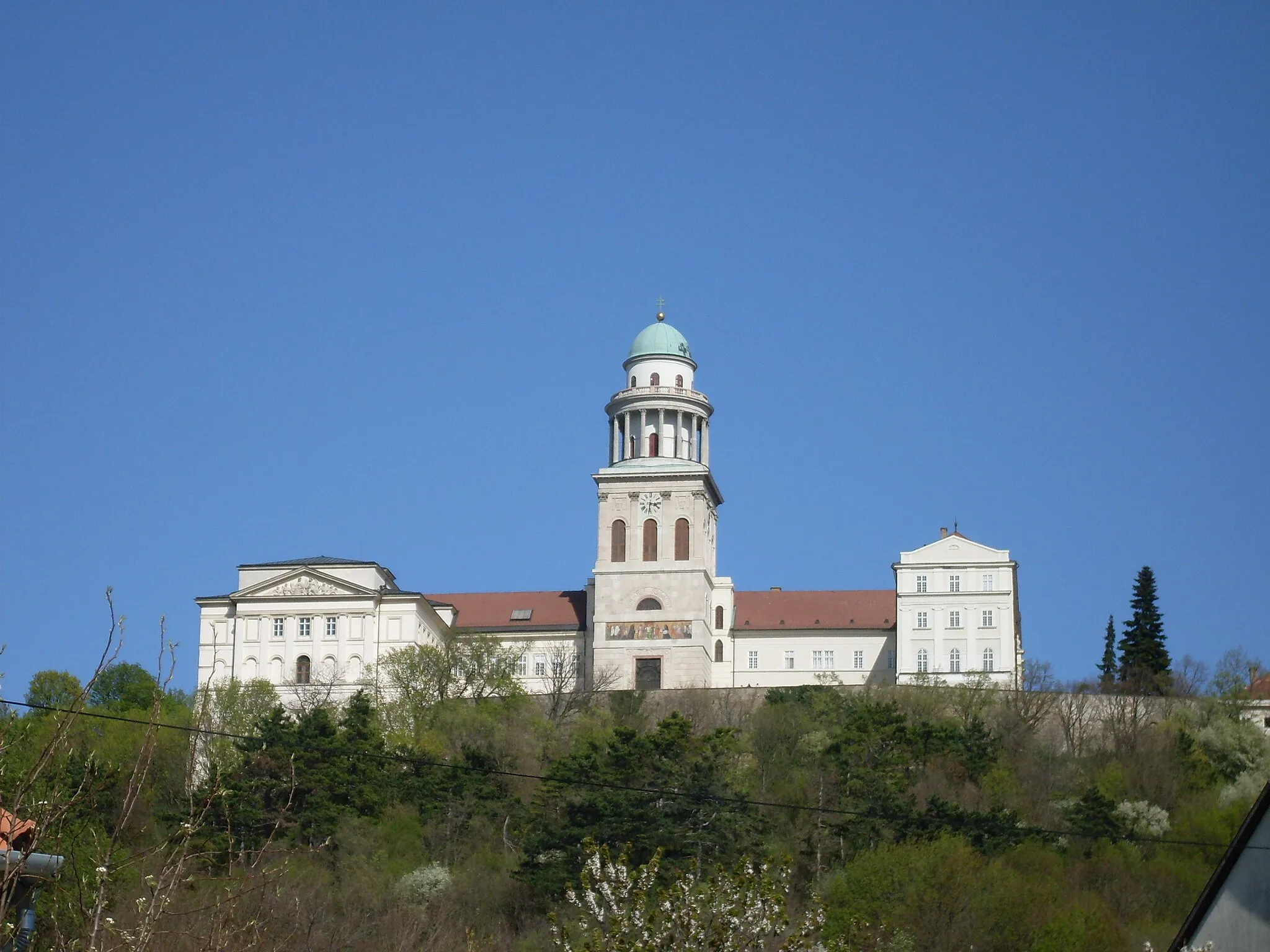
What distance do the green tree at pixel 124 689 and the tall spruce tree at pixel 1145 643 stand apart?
40062mm

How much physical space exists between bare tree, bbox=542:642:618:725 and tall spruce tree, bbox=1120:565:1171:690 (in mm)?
21061

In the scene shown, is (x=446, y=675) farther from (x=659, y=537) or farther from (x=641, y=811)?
(x=641, y=811)

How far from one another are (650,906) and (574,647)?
4681 centimetres

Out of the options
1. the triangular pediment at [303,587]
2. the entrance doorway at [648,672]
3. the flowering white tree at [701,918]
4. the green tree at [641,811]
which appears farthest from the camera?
the triangular pediment at [303,587]

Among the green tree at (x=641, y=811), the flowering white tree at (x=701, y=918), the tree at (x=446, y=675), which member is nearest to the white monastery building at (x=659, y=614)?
the tree at (x=446, y=675)

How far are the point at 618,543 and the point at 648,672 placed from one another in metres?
6.06

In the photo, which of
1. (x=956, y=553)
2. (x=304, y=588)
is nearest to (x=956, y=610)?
(x=956, y=553)

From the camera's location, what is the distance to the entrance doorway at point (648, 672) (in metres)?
86.2

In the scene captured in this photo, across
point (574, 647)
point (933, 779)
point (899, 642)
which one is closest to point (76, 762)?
point (933, 779)

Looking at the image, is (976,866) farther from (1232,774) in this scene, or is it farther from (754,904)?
(754,904)

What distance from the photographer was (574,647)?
90000 mm

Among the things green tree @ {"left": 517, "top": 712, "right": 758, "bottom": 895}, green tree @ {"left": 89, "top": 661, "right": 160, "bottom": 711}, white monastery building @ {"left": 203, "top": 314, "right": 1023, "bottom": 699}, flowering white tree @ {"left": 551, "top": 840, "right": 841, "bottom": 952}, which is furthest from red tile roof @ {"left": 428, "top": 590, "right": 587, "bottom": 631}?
flowering white tree @ {"left": 551, "top": 840, "right": 841, "bottom": 952}

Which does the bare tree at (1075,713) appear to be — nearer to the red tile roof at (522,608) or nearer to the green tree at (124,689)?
the red tile roof at (522,608)

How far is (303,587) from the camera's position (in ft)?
287
